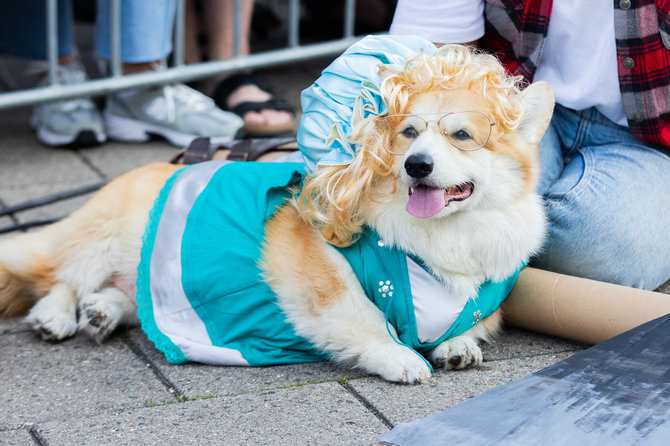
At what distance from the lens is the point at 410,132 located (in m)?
1.89

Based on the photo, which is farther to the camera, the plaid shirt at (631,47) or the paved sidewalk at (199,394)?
the plaid shirt at (631,47)

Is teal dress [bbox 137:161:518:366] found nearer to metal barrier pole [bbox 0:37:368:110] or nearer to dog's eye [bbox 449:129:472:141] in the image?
dog's eye [bbox 449:129:472:141]

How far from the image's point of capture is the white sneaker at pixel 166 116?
363 centimetres

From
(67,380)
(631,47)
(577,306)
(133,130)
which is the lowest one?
(67,380)

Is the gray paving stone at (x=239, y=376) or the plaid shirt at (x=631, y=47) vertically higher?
the plaid shirt at (x=631, y=47)

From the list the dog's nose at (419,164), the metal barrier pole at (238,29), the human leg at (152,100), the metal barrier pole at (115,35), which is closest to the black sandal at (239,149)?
the dog's nose at (419,164)

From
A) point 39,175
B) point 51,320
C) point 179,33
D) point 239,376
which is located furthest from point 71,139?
point 239,376

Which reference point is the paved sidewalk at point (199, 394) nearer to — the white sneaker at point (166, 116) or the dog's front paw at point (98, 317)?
the dog's front paw at point (98, 317)

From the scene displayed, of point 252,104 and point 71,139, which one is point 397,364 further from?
point 71,139

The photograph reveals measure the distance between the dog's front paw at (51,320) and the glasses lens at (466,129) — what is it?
117 cm

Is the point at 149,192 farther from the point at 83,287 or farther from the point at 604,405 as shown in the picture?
the point at 604,405

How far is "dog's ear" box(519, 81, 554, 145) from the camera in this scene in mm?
1937

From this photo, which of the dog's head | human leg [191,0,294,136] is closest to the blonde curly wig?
the dog's head

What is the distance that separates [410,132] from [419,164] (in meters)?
0.13
